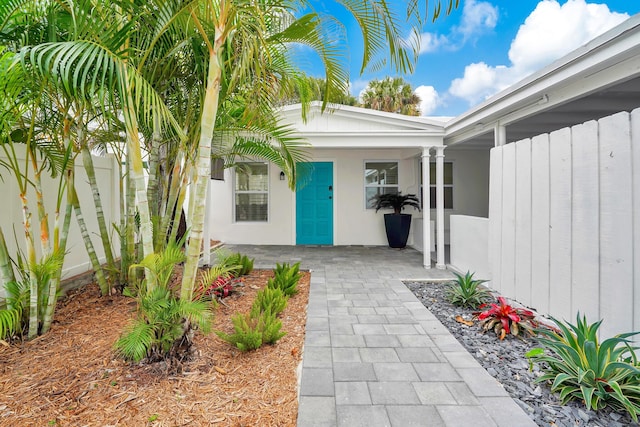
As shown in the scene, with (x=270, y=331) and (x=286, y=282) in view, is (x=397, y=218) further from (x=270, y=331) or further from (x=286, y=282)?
(x=270, y=331)

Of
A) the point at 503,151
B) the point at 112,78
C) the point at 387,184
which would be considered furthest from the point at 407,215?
the point at 112,78

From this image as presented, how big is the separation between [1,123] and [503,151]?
4.60m

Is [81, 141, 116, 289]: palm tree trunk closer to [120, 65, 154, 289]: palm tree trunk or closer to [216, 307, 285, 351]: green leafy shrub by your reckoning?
[120, 65, 154, 289]: palm tree trunk

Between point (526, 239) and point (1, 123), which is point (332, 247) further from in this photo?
point (1, 123)

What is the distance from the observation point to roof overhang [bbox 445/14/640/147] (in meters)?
2.36

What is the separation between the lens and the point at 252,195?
319 inches

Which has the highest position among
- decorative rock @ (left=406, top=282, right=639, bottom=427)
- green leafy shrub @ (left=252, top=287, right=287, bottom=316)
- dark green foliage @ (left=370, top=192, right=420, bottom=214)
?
dark green foliage @ (left=370, top=192, right=420, bottom=214)

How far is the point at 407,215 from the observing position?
7516 mm

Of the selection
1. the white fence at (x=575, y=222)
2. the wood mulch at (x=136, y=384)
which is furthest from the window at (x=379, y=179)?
the wood mulch at (x=136, y=384)

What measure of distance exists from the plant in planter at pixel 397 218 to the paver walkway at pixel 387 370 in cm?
327

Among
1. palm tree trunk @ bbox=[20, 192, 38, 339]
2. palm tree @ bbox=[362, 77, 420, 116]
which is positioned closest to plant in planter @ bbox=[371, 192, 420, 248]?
palm tree trunk @ bbox=[20, 192, 38, 339]

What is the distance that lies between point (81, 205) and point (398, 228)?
6011 mm

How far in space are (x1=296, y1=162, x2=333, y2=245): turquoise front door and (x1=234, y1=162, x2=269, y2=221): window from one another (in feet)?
2.85

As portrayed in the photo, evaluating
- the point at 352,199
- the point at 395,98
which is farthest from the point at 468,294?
the point at 395,98
